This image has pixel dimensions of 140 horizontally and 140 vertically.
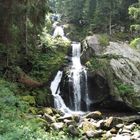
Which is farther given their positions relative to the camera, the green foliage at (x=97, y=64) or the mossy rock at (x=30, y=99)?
the green foliage at (x=97, y=64)

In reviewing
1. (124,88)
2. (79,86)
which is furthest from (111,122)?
(79,86)

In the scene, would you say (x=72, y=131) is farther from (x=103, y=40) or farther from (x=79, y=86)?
(x=103, y=40)

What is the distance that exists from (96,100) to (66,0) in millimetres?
32606

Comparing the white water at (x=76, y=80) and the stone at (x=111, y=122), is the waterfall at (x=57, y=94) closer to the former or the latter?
the white water at (x=76, y=80)

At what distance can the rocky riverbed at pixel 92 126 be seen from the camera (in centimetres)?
1616

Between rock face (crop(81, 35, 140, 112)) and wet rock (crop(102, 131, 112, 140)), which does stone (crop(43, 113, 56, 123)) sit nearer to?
wet rock (crop(102, 131, 112, 140))

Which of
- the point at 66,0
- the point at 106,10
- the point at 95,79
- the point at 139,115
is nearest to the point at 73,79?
the point at 95,79

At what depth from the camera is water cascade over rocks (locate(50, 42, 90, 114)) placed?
23703mm

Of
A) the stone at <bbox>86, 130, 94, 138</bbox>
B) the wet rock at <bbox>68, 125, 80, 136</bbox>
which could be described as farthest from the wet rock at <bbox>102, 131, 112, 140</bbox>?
the wet rock at <bbox>68, 125, 80, 136</bbox>

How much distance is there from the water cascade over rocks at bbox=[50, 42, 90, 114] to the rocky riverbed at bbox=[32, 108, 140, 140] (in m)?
2.57

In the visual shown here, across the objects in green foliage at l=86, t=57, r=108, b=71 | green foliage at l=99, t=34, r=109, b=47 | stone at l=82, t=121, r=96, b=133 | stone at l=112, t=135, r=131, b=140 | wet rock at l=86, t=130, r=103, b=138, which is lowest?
stone at l=112, t=135, r=131, b=140

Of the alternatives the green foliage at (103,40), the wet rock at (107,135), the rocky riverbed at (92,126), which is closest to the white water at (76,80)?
the green foliage at (103,40)

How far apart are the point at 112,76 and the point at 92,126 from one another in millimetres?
7124

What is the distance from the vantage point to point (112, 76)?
961 inches
